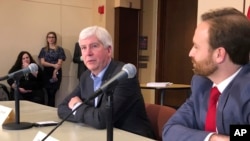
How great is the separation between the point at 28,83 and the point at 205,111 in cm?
409

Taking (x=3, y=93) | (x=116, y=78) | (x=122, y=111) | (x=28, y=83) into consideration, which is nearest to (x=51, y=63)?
(x=28, y=83)

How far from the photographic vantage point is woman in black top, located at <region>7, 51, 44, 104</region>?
198 inches

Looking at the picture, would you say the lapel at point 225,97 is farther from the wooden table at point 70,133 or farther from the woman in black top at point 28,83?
the woman in black top at point 28,83

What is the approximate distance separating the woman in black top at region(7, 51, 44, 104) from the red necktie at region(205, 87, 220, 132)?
392 centimetres

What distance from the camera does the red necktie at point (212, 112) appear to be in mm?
1354

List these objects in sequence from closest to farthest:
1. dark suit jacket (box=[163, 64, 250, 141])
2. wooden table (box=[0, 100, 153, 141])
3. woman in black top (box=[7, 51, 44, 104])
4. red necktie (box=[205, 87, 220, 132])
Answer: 1. dark suit jacket (box=[163, 64, 250, 141])
2. red necktie (box=[205, 87, 220, 132])
3. wooden table (box=[0, 100, 153, 141])
4. woman in black top (box=[7, 51, 44, 104])

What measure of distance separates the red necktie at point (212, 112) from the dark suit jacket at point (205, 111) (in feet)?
0.11

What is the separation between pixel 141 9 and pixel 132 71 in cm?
524

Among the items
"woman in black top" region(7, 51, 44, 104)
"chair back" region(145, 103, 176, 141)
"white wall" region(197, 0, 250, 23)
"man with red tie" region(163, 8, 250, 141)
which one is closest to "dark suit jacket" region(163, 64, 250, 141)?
"man with red tie" region(163, 8, 250, 141)

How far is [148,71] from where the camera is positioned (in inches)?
252

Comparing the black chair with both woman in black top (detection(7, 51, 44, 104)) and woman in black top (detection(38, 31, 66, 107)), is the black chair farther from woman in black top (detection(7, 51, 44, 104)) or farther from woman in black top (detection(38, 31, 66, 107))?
woman in black top (detection(38, 31, 66, 107))

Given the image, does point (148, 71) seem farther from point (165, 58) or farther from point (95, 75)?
point (95, 75)

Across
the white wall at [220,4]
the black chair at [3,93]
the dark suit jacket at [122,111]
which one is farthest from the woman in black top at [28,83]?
the dark suit jacket at [122,111]

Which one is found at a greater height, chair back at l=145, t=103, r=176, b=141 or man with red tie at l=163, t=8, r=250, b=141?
man with red tie at l=163, t=8, r=250, b=141
